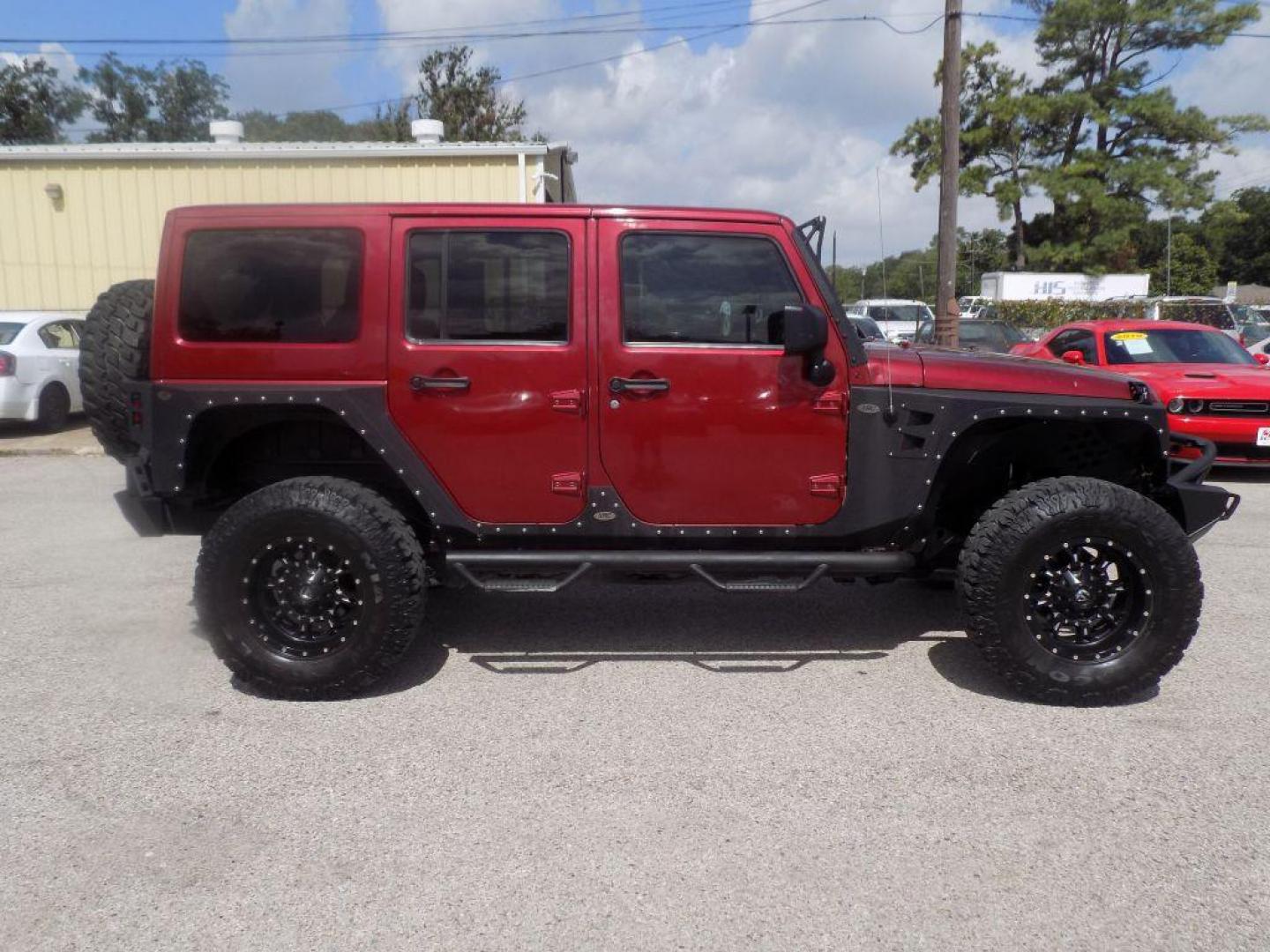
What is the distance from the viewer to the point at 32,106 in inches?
1887

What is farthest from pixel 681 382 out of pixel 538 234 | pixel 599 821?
pixel 599 821

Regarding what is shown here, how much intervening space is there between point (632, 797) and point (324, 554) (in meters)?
1.67

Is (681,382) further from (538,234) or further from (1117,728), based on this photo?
(1117,728)

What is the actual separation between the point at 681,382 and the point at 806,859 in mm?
1905

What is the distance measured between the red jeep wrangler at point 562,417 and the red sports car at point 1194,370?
4.59 m

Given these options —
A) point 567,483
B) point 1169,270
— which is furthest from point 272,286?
point 1169,270

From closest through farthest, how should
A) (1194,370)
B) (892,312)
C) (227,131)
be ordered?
(1194,370) < (227,131) < (892,312)

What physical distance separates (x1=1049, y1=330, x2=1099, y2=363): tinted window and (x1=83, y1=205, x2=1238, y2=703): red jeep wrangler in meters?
5.96

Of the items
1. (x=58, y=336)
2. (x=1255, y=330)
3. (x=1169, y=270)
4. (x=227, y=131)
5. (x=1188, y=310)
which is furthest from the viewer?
(x=1169, y=270)

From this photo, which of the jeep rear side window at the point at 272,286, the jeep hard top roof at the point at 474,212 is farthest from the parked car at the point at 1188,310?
the jeep rear side window at the point at 272,286

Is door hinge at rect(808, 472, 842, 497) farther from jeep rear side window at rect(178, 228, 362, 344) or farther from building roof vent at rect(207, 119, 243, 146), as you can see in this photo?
building roof vent at rect(207, 119, 243, 146)

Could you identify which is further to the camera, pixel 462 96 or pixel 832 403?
pixel 462 96

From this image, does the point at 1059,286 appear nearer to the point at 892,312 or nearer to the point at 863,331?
the point at 892,312

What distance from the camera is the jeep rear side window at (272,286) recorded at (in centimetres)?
405
